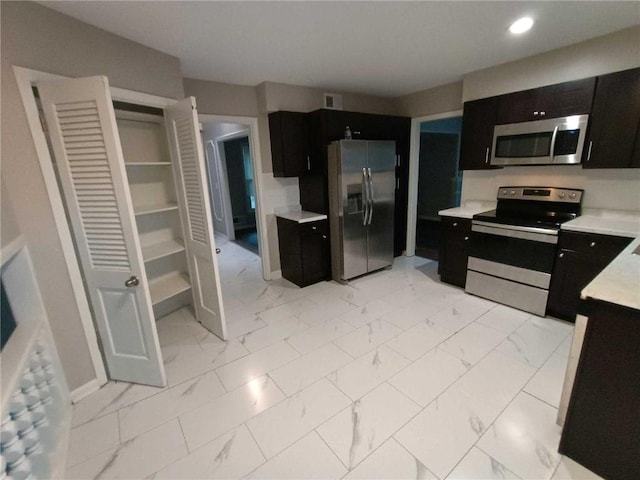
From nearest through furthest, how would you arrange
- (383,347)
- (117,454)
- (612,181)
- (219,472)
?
1. (219,472)
2. (117,454)
3. (383,347)
4. (612,181)

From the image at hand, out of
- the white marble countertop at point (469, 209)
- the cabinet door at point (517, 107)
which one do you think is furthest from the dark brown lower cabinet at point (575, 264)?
the cabinet door at point (517, 107)

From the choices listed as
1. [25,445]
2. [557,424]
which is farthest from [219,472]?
[557,424]

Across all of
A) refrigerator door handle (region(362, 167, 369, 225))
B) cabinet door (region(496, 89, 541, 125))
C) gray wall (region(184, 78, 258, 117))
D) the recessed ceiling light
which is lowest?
refrigerator door handle (region(362, 167, 369, 225))

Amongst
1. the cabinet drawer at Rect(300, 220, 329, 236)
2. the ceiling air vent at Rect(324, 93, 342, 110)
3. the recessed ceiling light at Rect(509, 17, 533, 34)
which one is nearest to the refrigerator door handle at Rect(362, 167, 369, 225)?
the cabinet drawer at Rect(300, 220, 329, 236)

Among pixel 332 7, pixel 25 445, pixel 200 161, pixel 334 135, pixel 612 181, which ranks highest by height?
pixel 332 7

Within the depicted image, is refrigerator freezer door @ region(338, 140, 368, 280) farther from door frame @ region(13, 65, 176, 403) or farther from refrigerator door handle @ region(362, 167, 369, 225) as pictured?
door frame @ region(13, 65, 176, 403)

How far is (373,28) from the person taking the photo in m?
2.18

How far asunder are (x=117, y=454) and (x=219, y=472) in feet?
2.09

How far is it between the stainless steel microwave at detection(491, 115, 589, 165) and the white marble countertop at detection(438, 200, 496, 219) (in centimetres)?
59

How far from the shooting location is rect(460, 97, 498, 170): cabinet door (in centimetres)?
313

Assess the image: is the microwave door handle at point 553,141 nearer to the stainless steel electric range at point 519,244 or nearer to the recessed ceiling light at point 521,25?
the stainless steel electric range at point 519,244

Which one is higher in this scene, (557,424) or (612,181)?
(612,181)

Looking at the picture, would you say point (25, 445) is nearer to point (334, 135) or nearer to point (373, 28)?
point (373, 28)

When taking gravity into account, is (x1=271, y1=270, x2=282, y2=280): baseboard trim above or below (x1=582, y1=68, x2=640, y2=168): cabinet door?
below
